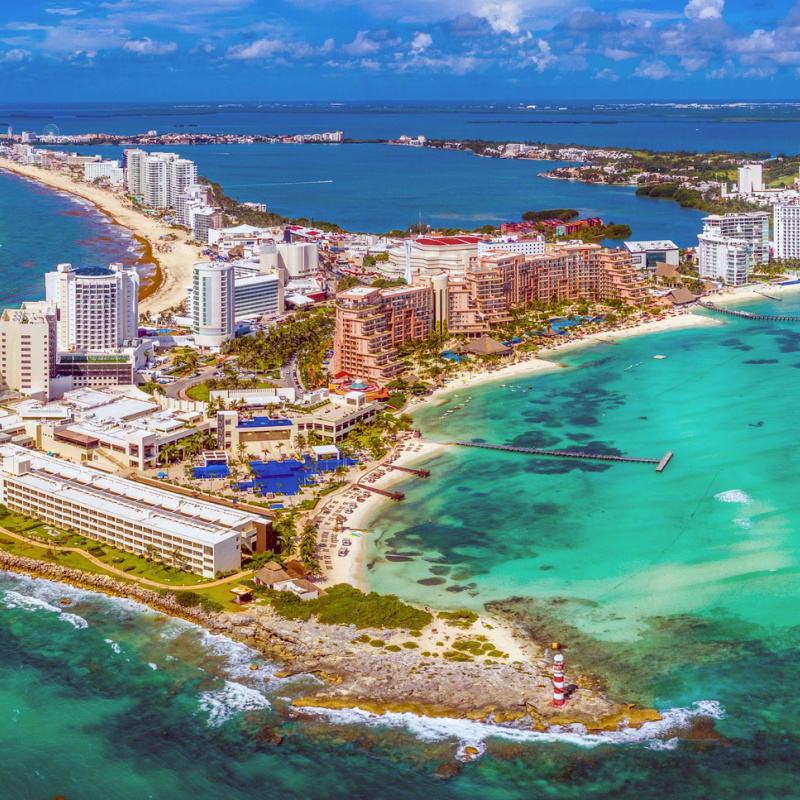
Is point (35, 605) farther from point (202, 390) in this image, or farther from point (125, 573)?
point (202, 390)

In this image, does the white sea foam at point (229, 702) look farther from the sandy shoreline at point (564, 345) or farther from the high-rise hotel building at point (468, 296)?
the high-rise hotel building at point (468, 296)

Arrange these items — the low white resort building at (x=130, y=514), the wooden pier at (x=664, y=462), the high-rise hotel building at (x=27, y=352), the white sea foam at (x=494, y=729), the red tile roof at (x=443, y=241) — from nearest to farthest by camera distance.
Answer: the white sea foam at (x=494, y=729)
the low white resort building at (x=130, y=514)
the wooden pier at (x=664, y=462)
the high-rise hotel building at (x=27, y=352)
the red tile roof at (x=443, y=241)

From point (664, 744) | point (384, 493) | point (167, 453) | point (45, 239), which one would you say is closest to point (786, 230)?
point (384, 493)

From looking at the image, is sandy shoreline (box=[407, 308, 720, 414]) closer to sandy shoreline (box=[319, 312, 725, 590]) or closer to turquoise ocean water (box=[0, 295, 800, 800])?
sandy shoreline (box=[319, 312, 725, 590])

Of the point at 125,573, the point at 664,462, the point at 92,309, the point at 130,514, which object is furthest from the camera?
the point at 92,309

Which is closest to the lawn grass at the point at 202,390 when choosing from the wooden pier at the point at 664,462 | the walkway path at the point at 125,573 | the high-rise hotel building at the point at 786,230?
the walkway path at the point at 125,573
